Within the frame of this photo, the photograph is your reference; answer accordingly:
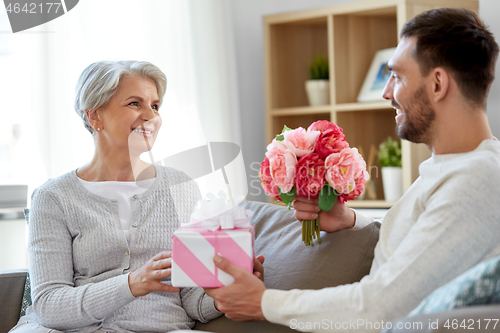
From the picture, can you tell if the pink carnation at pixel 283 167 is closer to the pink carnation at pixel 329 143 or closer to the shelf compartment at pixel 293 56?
the pink carnation at pixel 329 143

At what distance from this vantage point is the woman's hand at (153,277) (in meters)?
1.33

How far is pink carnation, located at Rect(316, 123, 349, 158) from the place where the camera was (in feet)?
4.15

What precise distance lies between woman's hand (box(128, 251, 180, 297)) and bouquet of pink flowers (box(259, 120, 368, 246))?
35cm

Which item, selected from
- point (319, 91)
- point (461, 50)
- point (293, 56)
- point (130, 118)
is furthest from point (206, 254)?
point (293, 56)

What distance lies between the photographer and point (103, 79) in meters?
1.64

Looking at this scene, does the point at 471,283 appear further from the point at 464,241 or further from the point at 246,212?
the point at 246,212

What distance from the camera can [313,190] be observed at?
1261 mm

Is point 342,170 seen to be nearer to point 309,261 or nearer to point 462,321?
point 309,261

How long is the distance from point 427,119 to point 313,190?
32 cm

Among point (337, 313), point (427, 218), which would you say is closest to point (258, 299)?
point (337, 313)

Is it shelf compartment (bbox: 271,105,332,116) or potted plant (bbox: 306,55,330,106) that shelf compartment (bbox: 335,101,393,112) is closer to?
shelf compartment (bbox: 271,105,332,116)

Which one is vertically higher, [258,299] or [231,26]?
[231,26]

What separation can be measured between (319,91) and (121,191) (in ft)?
5.90

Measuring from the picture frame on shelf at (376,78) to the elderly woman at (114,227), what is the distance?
1.53m
